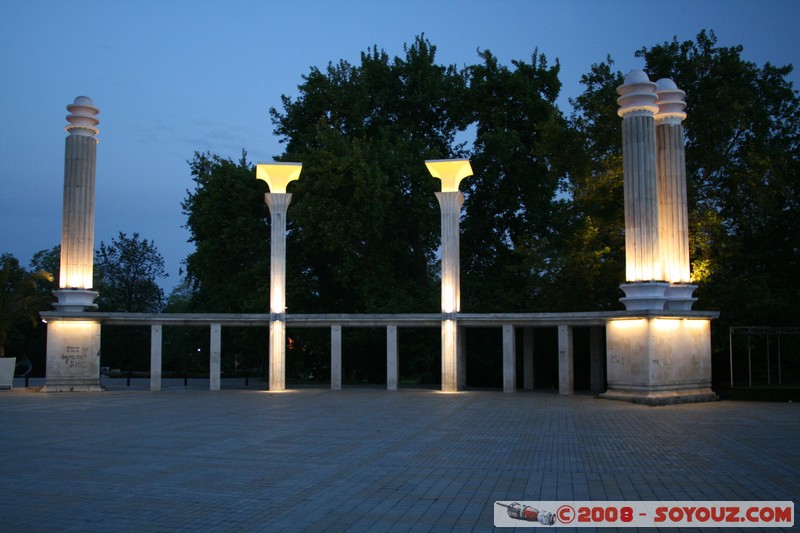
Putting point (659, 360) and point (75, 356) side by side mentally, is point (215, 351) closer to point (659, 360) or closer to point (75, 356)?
point (75, 356)

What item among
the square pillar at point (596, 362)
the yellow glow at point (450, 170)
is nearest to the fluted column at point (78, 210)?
the yellow glow at point (450, 170)

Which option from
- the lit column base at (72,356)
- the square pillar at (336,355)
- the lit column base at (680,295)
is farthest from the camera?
the square pillar at (336,355)

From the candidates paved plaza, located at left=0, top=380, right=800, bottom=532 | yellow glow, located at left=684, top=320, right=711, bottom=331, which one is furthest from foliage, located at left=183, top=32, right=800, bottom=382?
paved plaza, located at left=0, top=380, right=800, bottom=532

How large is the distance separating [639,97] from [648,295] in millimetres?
6851

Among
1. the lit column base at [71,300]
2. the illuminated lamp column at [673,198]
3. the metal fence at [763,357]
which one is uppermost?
the illuminated lamp column at [673,198]

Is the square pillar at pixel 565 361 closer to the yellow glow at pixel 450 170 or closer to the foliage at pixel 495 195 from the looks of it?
the foliage at pixel 495 195

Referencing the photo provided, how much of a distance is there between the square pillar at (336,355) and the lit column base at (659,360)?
10.7m

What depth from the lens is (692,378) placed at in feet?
84.8

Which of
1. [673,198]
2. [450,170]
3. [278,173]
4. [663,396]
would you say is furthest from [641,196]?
[278,173]

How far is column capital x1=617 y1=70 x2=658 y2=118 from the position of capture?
2633 cm

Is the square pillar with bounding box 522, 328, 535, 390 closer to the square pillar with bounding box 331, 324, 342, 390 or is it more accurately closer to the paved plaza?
the square pillar with bounding box 331, 324, 342, 390

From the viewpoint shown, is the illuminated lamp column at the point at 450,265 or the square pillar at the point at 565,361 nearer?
the square pillar at the point at 565,361

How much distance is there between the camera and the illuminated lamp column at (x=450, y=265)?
2939cm

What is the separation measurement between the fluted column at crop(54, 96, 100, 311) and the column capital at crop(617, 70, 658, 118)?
20516 mm
